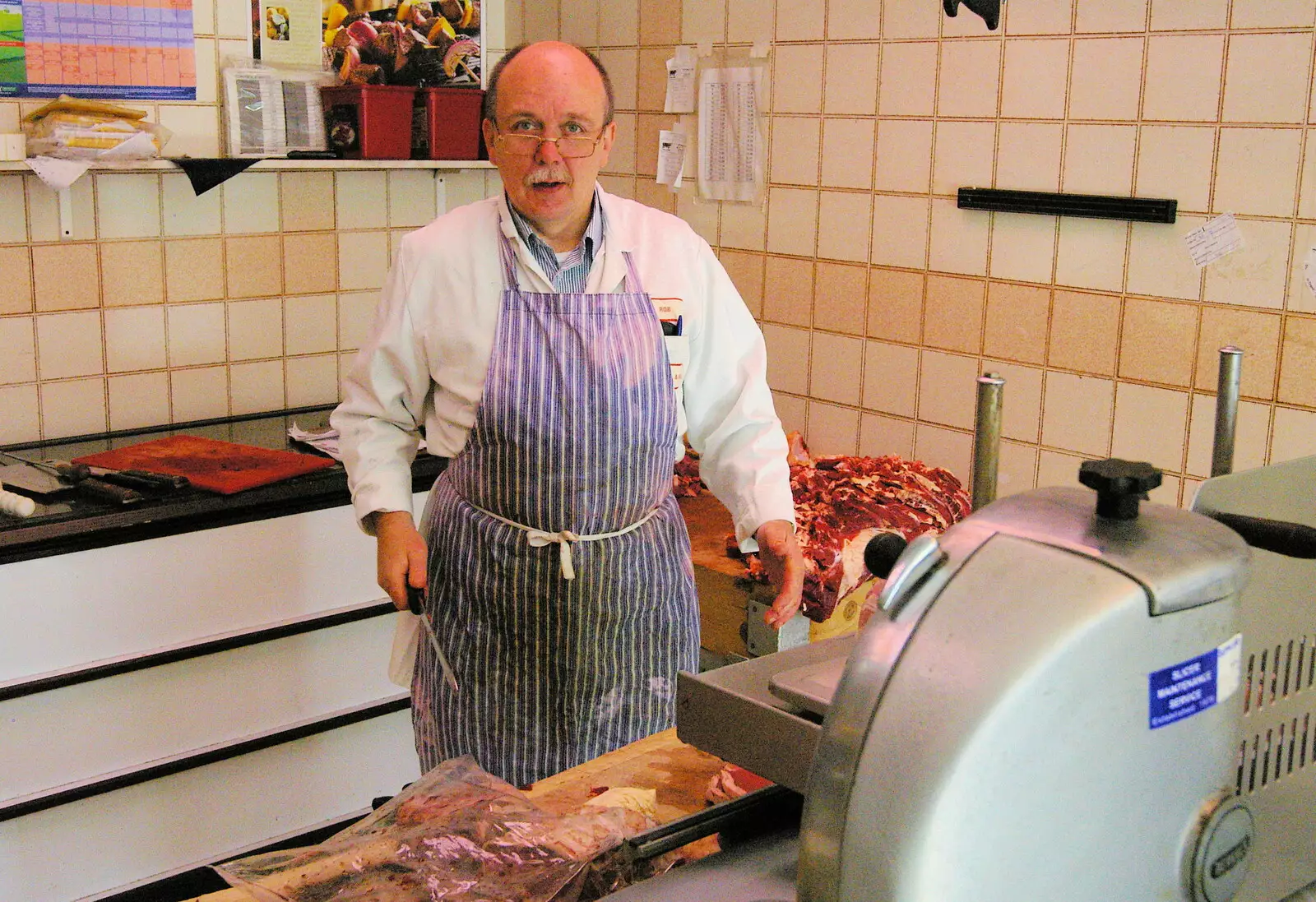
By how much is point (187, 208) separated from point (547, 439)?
1.77m

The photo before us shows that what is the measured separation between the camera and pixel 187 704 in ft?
10.0

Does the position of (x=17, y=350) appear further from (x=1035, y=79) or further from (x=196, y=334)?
(x=1035, y=79)

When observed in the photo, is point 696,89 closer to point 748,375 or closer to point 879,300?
point 879,300

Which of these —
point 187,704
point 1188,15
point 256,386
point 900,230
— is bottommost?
point 187,704

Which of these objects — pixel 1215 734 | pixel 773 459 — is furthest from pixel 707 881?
pixel 773 459

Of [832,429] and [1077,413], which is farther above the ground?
[1077,413]

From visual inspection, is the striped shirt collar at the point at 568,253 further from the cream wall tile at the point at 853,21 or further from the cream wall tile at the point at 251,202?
the cream wall tile at the point at 251,202

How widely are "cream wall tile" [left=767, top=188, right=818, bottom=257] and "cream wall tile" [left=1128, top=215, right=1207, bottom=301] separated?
3.06ft

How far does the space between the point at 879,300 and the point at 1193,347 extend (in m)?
0.85

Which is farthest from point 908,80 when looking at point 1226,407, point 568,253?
point 1226,407

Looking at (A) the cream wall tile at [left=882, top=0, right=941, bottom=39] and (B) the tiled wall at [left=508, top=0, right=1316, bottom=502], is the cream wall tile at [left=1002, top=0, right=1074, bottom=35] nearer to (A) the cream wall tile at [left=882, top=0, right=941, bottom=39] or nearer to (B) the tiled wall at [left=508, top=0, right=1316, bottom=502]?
(B) the tiled wall at [left=508, top=0, right=1316, bottom=502]

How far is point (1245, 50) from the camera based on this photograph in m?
2.65

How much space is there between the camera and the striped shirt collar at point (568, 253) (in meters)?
2.32

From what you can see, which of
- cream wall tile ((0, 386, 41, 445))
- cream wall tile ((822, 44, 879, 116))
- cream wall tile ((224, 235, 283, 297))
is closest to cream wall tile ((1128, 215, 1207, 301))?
cream wall tile ((822, 44, 879, 116))
